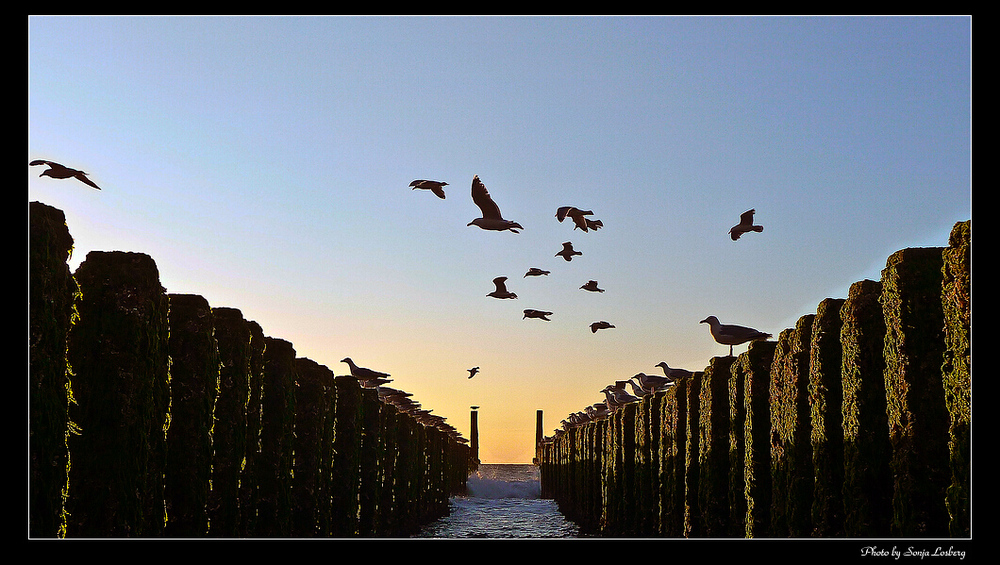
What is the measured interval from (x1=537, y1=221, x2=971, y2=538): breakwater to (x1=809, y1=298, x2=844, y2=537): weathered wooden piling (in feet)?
0.06

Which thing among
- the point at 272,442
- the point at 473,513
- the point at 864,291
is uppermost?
the point at 864,291

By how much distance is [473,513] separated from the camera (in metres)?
48.4

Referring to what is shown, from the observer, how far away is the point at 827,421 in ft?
46.3

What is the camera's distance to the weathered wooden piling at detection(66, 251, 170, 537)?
38.1ft

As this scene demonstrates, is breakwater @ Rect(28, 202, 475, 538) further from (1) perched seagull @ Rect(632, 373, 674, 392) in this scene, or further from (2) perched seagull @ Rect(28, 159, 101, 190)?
(1) perched seagull @ Rect(632, 373, 674, 392)

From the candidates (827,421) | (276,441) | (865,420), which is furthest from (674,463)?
(865,420)

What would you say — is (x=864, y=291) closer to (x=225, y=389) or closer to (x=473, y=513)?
(x=225, y=389)

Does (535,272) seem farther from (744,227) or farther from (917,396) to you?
(917,396)

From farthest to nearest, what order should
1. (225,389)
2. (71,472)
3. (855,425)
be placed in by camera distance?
(225,389)
(855,425)
(71,472)

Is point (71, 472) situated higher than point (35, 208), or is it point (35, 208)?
point (35, 208)

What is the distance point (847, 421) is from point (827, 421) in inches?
31.0

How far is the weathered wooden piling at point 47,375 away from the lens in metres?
9.49

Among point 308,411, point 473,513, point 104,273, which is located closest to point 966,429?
point 104,273

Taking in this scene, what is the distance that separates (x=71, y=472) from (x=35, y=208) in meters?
3.20
